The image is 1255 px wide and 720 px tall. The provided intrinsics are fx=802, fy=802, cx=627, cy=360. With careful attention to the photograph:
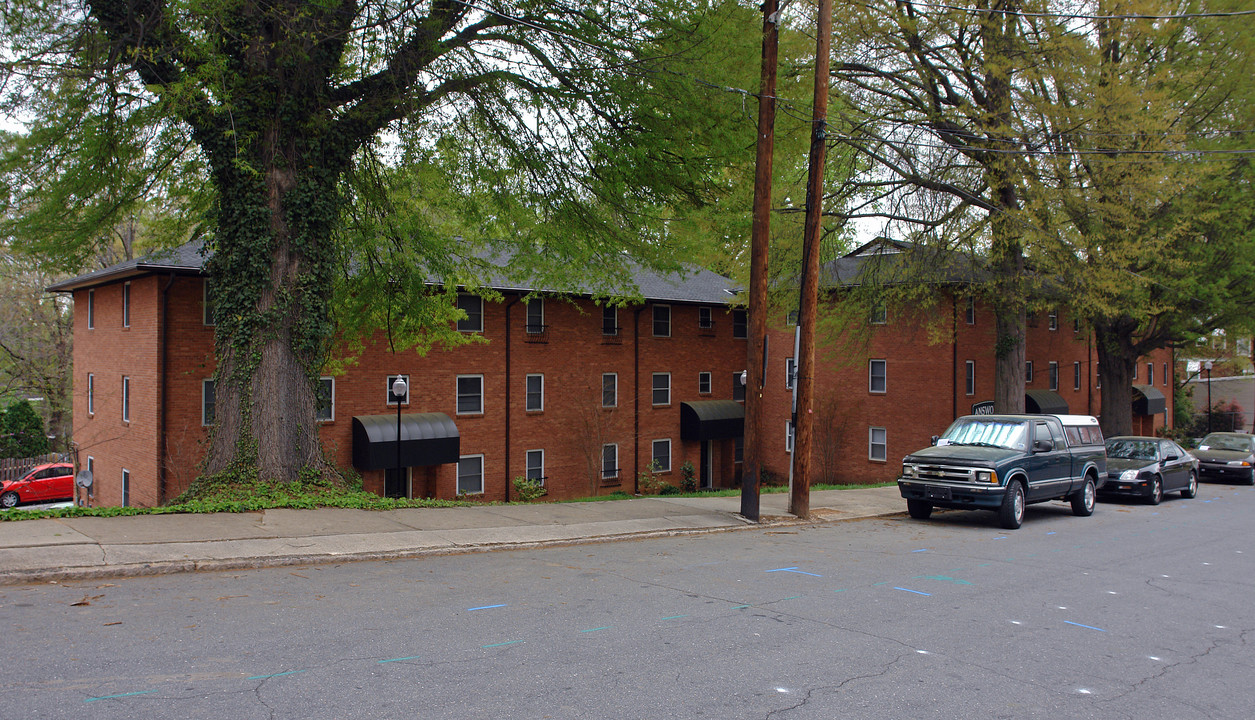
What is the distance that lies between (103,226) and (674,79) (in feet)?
32.0

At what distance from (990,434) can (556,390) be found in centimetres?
1645

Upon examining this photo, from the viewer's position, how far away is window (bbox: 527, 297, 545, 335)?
91.2 feet

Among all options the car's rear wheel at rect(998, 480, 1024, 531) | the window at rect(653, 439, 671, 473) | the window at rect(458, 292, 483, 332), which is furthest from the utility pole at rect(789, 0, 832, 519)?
the window at rect(653, 439, 671, 473)

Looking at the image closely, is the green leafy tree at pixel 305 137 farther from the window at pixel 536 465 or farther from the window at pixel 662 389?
the window at pixel 662 389

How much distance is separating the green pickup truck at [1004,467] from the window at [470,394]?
15319 mm

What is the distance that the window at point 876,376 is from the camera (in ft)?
111

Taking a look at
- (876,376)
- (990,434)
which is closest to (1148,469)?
(990,434)

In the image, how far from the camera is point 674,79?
12570 millimetres

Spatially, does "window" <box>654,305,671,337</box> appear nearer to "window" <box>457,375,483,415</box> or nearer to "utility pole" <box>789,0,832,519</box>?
"window" <box>457,375,483,415</box>

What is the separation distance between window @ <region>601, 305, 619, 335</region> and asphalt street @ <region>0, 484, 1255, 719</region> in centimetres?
1997

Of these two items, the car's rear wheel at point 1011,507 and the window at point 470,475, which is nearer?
the car's rear wheel at point 1011,507

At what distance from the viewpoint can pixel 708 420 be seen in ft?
105

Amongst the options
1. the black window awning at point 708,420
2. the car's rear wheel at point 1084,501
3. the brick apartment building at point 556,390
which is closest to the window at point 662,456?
the brick apartment building at point 556,390

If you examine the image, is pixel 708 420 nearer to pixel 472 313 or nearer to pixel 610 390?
pixel 610 390
